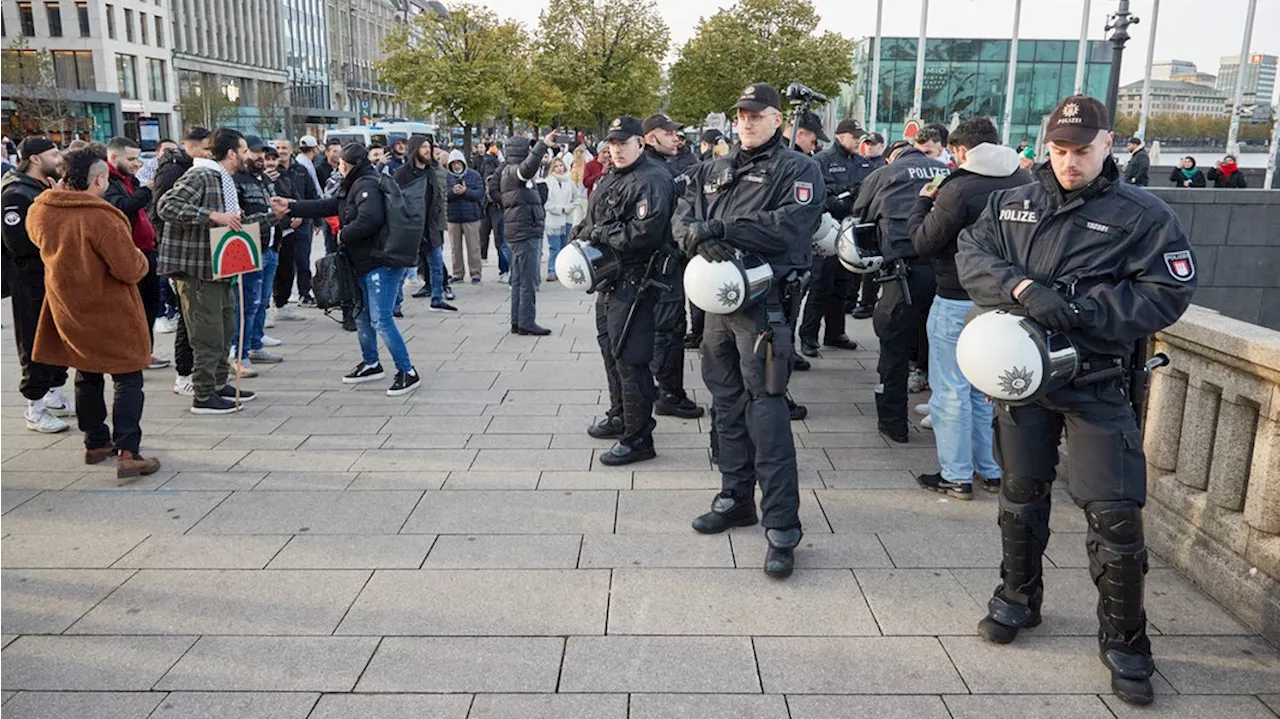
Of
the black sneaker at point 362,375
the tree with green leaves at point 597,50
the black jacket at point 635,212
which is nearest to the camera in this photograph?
the black jacket at point 635,212

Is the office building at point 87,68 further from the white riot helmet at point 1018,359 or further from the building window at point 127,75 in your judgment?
the white riot helmet at point 1018,359

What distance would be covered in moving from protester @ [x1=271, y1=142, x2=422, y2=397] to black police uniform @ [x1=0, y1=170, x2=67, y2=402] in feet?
5.41

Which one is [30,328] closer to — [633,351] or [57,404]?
[57,404]

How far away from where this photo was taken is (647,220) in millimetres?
5281

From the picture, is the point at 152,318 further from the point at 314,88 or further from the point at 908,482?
the point at 314,88

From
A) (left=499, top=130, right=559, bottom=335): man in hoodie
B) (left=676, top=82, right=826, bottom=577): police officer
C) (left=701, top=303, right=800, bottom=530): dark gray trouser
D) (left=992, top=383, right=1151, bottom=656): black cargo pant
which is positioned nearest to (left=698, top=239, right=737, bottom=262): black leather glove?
(left=676, top=82, right=826, bottom=577): police officer

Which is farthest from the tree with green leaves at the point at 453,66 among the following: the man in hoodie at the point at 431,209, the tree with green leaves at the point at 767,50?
the man in hoodie at the point at 431,209

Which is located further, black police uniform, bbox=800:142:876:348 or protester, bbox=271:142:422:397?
black police uniform, bbox=800:142:876:348

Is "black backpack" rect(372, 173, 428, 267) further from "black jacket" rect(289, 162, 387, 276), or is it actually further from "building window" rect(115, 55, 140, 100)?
"building window" rect(115, 55, 140, 100)

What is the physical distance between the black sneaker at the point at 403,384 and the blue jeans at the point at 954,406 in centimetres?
412

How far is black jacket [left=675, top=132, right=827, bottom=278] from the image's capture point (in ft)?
13.6

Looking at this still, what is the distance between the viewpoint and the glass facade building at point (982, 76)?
50594 mm

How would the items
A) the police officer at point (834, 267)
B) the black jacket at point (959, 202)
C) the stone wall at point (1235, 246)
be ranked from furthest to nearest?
the stone wall at point (1235, 246) → the police officer at point (834, 267) → the black jacket at point (959, 202)

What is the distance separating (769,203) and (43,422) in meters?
5.18
